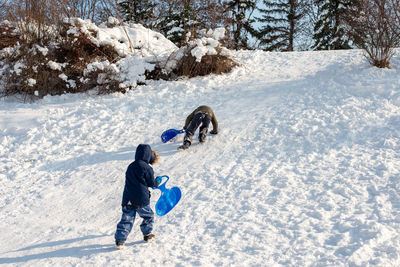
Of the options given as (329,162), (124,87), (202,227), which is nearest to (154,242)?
(202,227)

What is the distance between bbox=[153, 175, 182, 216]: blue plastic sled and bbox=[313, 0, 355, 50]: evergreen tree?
19680 mm

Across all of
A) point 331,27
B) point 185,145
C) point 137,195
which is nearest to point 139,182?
point 137,195

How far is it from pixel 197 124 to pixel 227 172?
1.49 meters

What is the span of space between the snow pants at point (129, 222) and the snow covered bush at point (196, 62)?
24.8 feet

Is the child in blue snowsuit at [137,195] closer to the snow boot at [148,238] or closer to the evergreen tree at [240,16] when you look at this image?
the snow boot at [148,238]

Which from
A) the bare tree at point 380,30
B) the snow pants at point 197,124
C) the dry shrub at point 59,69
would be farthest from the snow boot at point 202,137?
the bare tree at point 380,30

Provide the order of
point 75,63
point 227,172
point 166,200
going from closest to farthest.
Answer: point 166,200, point 227,172, point 75,63

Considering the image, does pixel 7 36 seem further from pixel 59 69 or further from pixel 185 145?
pixel 185 145

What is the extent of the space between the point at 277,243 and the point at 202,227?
101 cm

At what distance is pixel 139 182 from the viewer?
3.95 m

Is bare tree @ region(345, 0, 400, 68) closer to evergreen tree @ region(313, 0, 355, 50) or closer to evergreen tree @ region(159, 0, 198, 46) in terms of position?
evergreen tree @ region(159, 0, 198, 46)

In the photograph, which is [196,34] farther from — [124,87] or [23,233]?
[23,233]

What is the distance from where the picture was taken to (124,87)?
10305 mm

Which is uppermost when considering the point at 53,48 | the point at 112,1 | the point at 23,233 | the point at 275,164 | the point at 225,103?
the point at 112,1
